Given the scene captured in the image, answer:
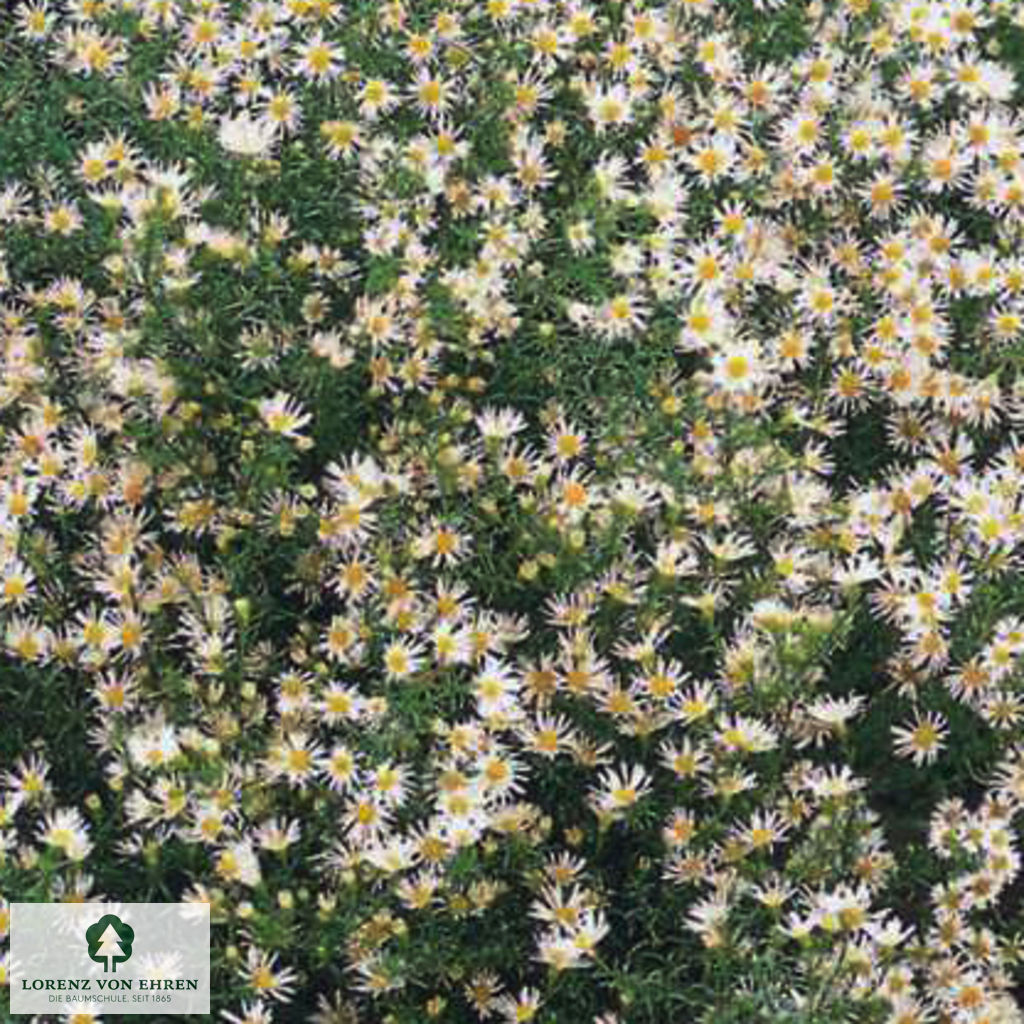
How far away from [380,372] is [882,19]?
148 cm

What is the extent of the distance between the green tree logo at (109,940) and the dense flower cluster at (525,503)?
0.07 metres

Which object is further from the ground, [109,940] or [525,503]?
[525,503]

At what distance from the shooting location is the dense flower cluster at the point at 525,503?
8.93 ft

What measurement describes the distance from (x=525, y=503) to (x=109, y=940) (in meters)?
0.98

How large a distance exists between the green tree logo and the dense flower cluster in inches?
2.6

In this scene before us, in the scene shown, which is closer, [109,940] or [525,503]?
[109,940]

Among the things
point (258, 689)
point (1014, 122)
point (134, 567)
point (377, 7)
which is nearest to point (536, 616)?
point (258, 689)

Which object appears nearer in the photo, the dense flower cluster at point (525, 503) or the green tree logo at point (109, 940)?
the green tree logo at point (109, 940)

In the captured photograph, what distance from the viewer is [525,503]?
302cm

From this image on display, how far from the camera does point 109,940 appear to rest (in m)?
2.64

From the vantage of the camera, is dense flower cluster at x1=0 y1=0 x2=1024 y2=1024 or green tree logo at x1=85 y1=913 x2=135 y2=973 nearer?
green tree logo at x1=85 y1=913 x2=135 y2=973

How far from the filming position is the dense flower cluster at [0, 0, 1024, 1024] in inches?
107

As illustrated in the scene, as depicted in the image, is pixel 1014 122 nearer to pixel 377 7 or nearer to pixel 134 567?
pixel 377 7

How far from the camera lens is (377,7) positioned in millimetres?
3707
